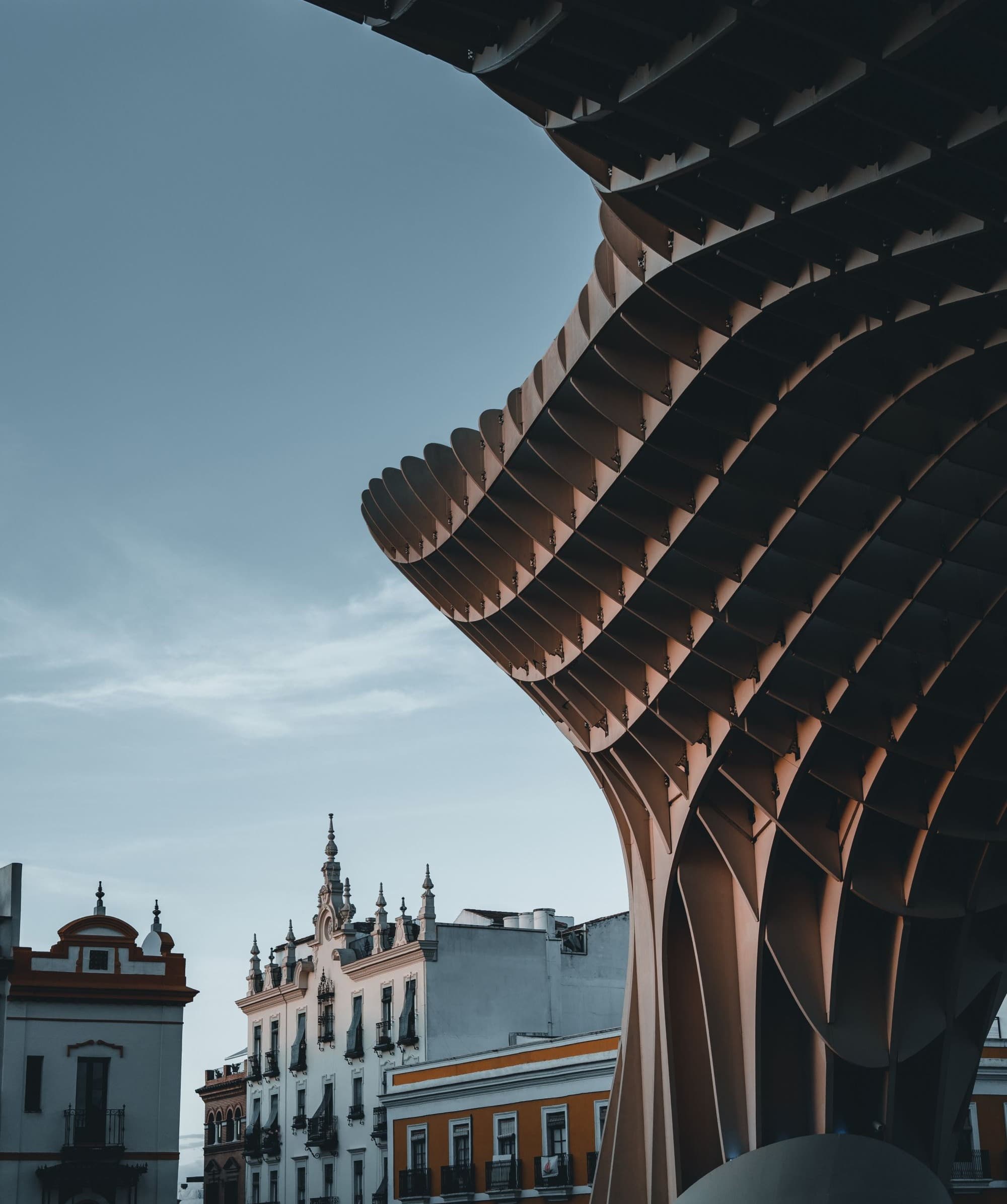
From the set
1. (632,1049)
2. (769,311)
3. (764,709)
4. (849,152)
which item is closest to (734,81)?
(849,152)

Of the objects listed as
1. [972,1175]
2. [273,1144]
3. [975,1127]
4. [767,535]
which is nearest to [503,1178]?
[972,1175]

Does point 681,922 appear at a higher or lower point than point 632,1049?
higher

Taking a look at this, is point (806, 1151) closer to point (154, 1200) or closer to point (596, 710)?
point (596, 710)

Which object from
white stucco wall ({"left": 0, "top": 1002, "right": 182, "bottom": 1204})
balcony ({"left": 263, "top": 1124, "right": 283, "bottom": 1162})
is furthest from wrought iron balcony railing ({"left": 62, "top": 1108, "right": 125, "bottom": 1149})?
balcony ({"left": 263, "top": 1124, "right": 283, "bottom": 1162})

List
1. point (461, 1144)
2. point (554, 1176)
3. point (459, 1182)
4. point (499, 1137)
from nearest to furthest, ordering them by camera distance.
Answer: point (554, 1176), point (499, 1137), point (459, 1182), point (461, 1144)

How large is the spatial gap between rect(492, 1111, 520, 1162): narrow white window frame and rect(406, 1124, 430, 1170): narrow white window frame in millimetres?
3792

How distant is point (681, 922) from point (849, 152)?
590 inches

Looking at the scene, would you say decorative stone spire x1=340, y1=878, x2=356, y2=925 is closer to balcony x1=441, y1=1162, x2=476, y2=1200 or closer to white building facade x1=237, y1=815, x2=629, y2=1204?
white building facade x1=237, y1=815, x2=629, y2=1204

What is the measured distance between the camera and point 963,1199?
37.0 metres

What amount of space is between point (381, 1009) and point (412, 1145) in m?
9.27

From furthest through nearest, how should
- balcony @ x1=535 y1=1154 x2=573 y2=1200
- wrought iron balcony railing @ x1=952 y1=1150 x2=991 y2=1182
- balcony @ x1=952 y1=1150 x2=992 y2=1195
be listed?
balcony @ x1=535 y1=1154 x2=573 y2=1200 < wrought iron balcony railing @ x1=952 y1=1150 x2=991 y2=1182 < balcony @ x1=952 y1=1150 x2=992 y2=1195

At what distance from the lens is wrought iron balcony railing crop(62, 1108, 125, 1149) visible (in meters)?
34.3

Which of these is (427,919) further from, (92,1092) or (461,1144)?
(92,1092)

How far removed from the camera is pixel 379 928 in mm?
56875
